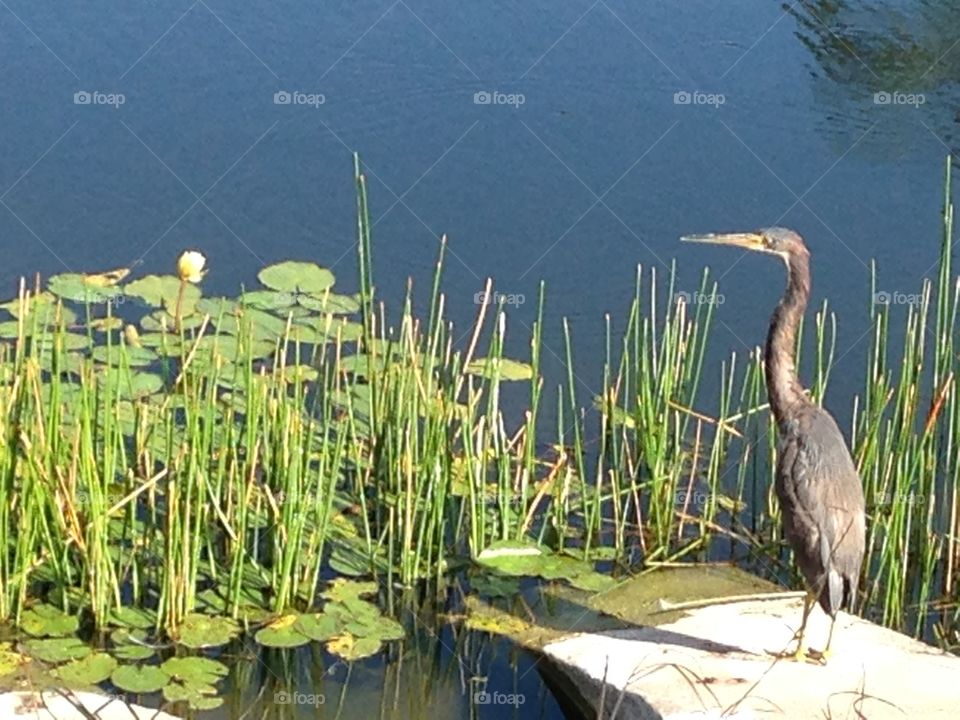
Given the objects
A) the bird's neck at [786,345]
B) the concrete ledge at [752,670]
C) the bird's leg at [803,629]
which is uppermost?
the bird's neck at [786,345]

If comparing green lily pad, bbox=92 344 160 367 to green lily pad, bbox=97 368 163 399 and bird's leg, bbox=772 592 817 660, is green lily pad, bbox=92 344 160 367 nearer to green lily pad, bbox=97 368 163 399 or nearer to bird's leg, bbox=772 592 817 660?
green lily pad, bbox=97 368 163 399

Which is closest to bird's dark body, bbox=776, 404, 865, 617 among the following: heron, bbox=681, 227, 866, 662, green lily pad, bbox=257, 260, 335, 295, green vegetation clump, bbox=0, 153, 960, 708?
heron, bbox=681, 227, 866, 662

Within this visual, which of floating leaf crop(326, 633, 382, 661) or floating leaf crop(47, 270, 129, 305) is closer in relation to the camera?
floating leaf crop(326, 633, 382, 661)

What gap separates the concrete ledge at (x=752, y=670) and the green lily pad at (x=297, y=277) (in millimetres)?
2358

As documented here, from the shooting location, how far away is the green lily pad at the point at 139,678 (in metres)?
4.62

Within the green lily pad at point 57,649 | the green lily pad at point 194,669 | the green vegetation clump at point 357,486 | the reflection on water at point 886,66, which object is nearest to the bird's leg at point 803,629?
the green vegetation clump at point 357,486

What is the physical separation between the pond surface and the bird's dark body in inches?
78.5

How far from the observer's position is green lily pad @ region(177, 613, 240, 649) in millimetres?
4844

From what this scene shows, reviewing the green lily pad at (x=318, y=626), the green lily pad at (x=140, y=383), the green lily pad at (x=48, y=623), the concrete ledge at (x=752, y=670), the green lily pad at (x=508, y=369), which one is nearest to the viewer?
the concrete ledge at (x=752, y=670)

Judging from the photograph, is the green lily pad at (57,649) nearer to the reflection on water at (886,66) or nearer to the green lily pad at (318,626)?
the green lily pad at (318,626)

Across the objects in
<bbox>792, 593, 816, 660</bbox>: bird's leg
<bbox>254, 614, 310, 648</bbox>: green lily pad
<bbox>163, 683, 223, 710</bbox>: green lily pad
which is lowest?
<bbox>163, 683, 223, 710</bbox>: green lily pad

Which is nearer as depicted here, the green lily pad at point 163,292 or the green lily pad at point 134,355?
the green lily pad at point 134,355

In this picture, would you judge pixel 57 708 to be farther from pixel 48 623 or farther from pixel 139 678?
pixel 48 623

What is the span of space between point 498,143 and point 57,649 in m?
4.38
